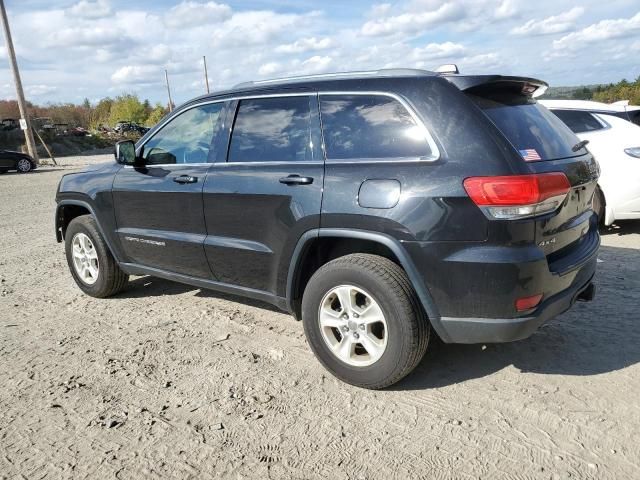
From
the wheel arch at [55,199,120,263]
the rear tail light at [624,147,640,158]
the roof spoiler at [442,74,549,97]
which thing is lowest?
the wheel arch at [55,199,120,263]

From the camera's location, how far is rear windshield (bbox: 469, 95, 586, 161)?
300 cm

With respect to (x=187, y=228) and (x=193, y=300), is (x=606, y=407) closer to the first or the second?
(x=187, y=228)

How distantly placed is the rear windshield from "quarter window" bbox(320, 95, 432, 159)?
396 millimetres

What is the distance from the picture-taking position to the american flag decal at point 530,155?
9.63 ft

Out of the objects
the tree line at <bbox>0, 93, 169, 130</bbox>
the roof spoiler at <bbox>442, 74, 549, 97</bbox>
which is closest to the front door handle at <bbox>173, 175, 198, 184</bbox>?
the roof spoiler at <bbox>442, 74, 549, 97</bbox>

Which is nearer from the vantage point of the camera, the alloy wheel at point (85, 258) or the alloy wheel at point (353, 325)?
the alloy wheel at point (353, 325)

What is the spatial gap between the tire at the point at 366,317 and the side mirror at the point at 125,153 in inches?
81.4

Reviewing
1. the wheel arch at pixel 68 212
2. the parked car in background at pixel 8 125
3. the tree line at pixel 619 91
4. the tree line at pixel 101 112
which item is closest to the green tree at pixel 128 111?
the tree line at pixel 101 112

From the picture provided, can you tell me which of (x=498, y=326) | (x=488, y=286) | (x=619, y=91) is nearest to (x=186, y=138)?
(x=488, y=286)

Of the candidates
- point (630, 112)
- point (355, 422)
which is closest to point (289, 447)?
point (355, 422)

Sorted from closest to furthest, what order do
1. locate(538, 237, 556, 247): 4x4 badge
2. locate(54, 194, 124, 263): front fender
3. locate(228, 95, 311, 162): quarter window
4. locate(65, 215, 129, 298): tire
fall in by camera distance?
locate(538, 237, 556, 247): 4x4 badge → locate(228, 95, 311, 162): quarter window → locate(54, 194, 124, 263): front fender → locate(65, 215, 129, 298): tire

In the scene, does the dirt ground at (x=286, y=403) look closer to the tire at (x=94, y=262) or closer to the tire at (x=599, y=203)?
the tire at (x=94, y=262)

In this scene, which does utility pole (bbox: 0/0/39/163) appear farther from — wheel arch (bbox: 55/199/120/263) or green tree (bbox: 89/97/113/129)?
green tree (bbox: 89/97/113/129)

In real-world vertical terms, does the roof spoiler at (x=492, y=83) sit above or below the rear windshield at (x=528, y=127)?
above
